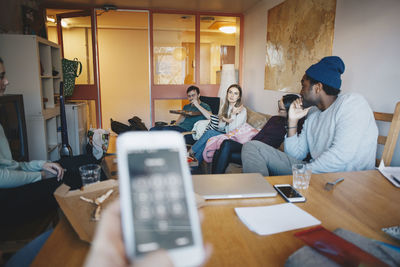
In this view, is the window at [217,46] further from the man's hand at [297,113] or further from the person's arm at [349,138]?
the person's arm at [349,138]

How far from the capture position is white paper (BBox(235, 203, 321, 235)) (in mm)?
705

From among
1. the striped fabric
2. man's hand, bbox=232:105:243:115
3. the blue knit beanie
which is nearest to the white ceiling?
man's hand, bbox=232:105:243:115

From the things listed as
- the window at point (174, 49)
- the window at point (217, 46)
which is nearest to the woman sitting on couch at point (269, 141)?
the window at point (217, 46)

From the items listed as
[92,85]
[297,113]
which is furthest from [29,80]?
[297,113]

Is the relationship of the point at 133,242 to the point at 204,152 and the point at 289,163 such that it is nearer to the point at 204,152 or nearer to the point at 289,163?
the point at 289,163

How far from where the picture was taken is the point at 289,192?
0.92m

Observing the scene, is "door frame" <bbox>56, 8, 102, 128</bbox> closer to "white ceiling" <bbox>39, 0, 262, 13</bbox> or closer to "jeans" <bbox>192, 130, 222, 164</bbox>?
"white ceiling" <bbox>39, 0, 262, 13</bbox>

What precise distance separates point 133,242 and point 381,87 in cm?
206

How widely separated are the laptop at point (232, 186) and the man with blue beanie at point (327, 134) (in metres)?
0.63

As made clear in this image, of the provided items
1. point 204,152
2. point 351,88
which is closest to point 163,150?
point 351,88

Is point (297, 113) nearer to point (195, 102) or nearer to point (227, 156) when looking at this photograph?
point (227, 156)

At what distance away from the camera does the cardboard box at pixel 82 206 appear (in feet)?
2.13

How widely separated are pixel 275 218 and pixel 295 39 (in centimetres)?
261

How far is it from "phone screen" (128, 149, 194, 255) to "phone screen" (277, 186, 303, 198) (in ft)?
1.90
